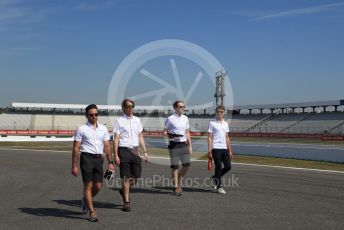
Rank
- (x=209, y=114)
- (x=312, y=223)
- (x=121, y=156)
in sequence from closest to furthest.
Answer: (x=312, y=223)
(x=121, y=156)
(x=209, y=114)

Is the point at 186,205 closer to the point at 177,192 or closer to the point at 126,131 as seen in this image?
the point at 177,192

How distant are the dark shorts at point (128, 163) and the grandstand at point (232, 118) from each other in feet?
149

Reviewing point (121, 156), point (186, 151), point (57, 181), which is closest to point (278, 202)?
point (186, 151)

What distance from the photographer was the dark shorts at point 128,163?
291 inches

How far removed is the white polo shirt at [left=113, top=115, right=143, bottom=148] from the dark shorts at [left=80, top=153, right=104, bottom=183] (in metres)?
0.92

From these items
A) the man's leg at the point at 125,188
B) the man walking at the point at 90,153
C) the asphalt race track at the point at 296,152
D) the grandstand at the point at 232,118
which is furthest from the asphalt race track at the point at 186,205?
the grandstand at the point at 232,118

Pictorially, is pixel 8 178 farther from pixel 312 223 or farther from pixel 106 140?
pixel 312 223

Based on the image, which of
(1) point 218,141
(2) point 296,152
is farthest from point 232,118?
(1) point 218,141

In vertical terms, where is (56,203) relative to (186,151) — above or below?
below

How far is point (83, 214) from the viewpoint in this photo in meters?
6.94

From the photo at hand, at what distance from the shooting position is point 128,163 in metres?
7.46

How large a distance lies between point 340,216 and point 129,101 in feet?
11.7

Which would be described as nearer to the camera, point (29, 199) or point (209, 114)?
point (29, 199)

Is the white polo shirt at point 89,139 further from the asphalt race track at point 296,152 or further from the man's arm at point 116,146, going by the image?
the asphalt race track at point 296,152
